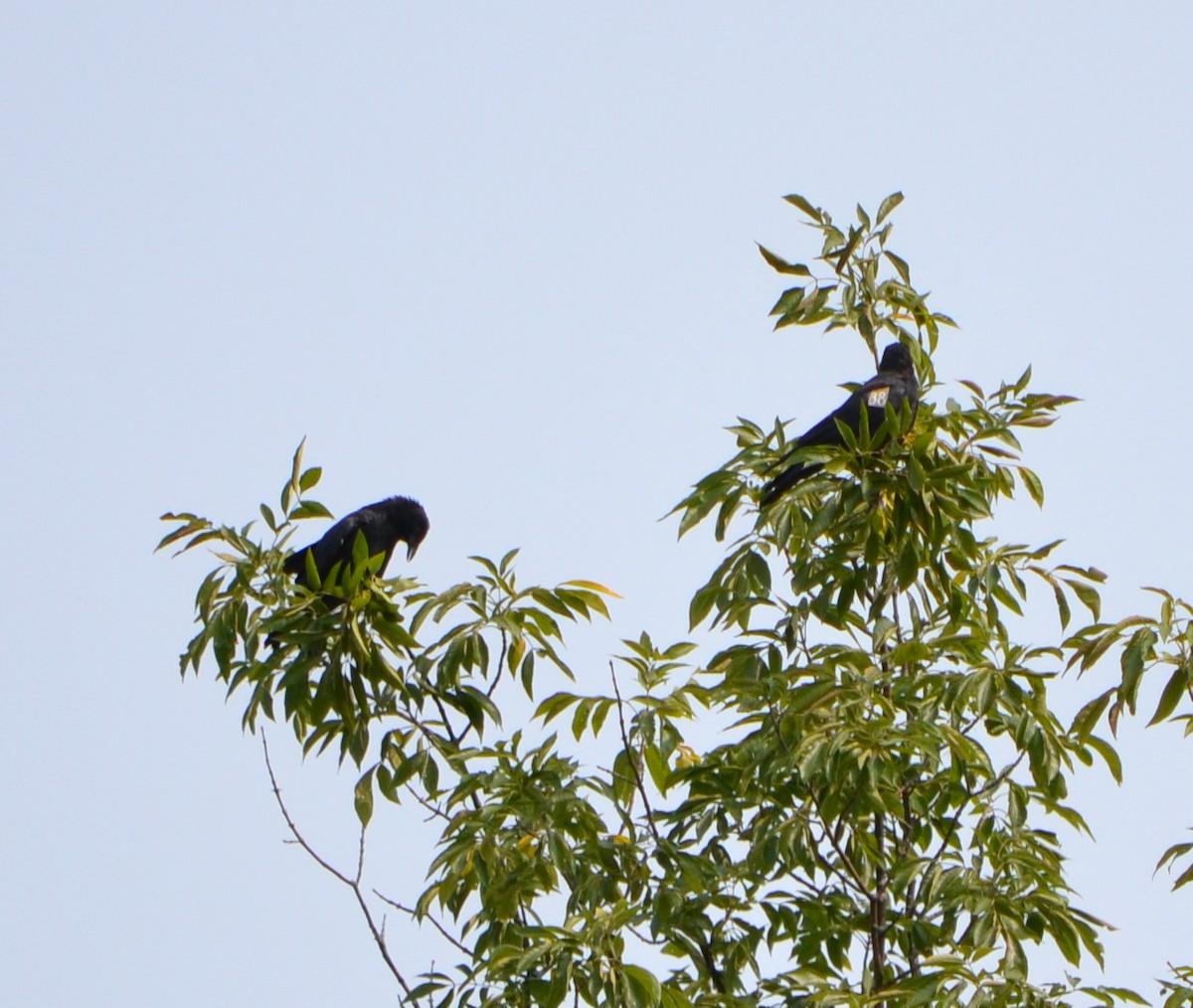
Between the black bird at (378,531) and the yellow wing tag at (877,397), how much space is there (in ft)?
8.20

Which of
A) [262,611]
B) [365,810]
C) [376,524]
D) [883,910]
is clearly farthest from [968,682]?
[376,524]

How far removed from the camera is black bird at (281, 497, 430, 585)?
22.7ft

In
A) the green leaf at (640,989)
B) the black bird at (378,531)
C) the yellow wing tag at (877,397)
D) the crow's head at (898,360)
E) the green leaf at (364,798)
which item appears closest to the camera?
the green leaf at (640,989)

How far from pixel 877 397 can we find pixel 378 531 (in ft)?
9.13

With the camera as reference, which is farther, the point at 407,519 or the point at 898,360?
the point at 407,519

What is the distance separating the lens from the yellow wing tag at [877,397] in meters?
5.39

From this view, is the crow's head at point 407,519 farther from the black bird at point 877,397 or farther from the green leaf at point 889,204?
the green leaf at point 889,204

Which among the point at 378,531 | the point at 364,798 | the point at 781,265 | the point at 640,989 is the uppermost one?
the point at 378,531

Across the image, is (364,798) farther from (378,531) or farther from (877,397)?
(378,531)

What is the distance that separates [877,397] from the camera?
18.3 feet

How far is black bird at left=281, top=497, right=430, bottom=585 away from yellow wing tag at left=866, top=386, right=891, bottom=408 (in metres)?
2.50

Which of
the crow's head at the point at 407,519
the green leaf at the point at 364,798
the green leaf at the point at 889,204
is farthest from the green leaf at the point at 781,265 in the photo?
the crow's head at the point at 407,519

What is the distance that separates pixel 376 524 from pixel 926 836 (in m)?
3.74

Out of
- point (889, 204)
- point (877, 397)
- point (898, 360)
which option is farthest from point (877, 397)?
point (889, 204)
